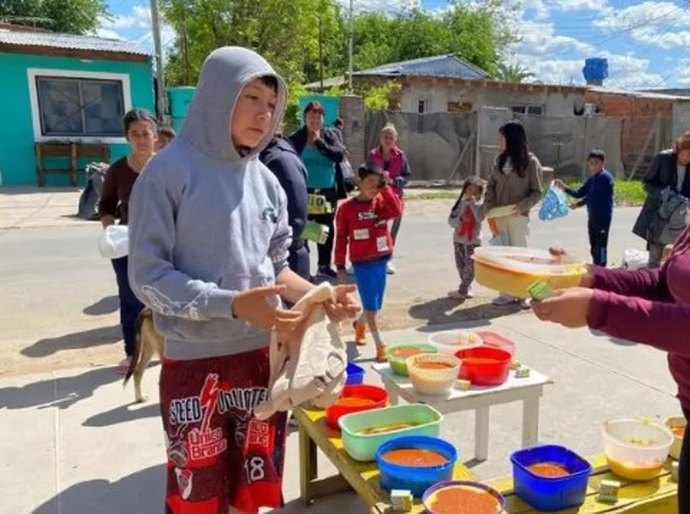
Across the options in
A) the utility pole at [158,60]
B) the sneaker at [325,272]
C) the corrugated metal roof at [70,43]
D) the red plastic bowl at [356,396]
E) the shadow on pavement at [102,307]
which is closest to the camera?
the red plastic bowl at [356,396]

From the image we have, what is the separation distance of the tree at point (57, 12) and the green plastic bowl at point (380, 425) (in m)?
33.7

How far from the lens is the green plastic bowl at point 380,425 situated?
8.04 ft

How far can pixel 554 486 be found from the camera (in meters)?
2.16

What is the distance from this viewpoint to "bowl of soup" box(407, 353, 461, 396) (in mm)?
2889

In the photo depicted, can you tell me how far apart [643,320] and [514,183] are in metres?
4.92

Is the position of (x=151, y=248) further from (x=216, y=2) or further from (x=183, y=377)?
(x=216, y=2)

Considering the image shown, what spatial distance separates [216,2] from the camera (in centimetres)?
2088

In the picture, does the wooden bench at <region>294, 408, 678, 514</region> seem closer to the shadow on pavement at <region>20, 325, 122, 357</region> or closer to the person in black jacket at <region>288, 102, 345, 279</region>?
the shadow on pavement at <region>20, 325, 122, 357</region>

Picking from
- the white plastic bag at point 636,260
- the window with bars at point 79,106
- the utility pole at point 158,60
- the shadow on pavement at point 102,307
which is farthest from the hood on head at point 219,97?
the utility pole at point 158,60

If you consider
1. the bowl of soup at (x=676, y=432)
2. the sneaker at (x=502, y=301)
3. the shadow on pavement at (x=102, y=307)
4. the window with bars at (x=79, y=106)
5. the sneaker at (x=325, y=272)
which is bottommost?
the sneaker at (x=502, y=301)

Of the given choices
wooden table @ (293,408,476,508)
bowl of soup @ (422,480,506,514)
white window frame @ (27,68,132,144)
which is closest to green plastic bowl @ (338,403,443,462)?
wooden table @ (293,408,476,508)

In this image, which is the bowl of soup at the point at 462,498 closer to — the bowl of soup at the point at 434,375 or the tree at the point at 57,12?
the bowl of soup at the point at 434,375

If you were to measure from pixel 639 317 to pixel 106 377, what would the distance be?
3.99 m

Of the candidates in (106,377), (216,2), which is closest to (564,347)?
(106,377)
